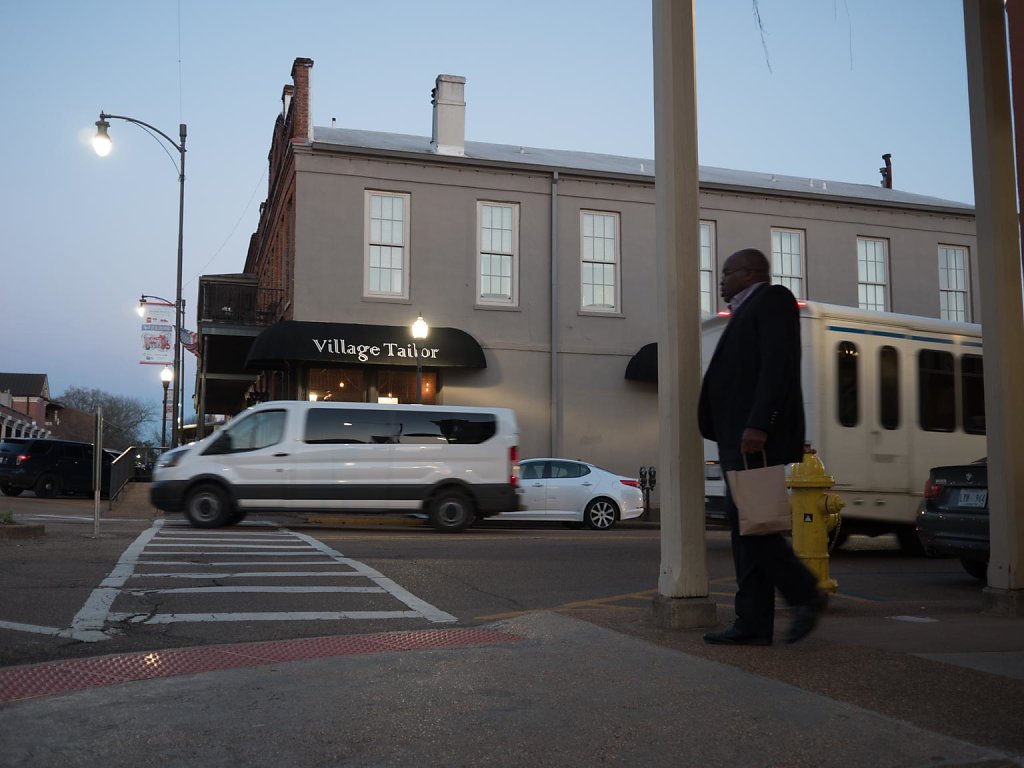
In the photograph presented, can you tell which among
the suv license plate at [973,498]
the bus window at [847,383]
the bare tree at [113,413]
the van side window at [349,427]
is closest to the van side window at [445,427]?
the van side window at [349,427]

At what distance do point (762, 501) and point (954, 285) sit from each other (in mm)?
27481

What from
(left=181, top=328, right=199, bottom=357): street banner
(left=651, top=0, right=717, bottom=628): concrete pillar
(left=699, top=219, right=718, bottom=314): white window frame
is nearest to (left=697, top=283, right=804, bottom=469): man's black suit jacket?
(left=651, top=0, right=717, bottom=628): concrete pillar

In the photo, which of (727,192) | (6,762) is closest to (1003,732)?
(6,762)

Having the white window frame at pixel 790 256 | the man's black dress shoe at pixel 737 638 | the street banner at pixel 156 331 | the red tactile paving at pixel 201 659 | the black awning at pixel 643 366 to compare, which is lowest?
the red tactile paving at pixel 201 659

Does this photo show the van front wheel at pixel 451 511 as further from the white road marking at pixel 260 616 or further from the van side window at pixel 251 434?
the white road marking at pixel 260 616

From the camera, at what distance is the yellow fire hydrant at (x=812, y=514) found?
7137mm

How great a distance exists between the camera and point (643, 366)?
25.8 meters

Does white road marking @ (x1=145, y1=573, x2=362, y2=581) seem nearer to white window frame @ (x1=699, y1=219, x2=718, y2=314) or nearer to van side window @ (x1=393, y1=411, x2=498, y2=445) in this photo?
van side window @ (x1=393, y1=411, x2=498, y2=445)

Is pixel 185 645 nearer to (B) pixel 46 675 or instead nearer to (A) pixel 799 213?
(B) pixel 46 675

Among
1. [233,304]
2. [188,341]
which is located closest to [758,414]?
[233,304]

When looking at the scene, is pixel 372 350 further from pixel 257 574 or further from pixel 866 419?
pixel 257 574

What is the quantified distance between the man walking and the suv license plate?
5299mm

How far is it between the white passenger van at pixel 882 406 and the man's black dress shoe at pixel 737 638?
26.3 feet

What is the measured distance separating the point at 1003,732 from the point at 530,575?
264 inches
